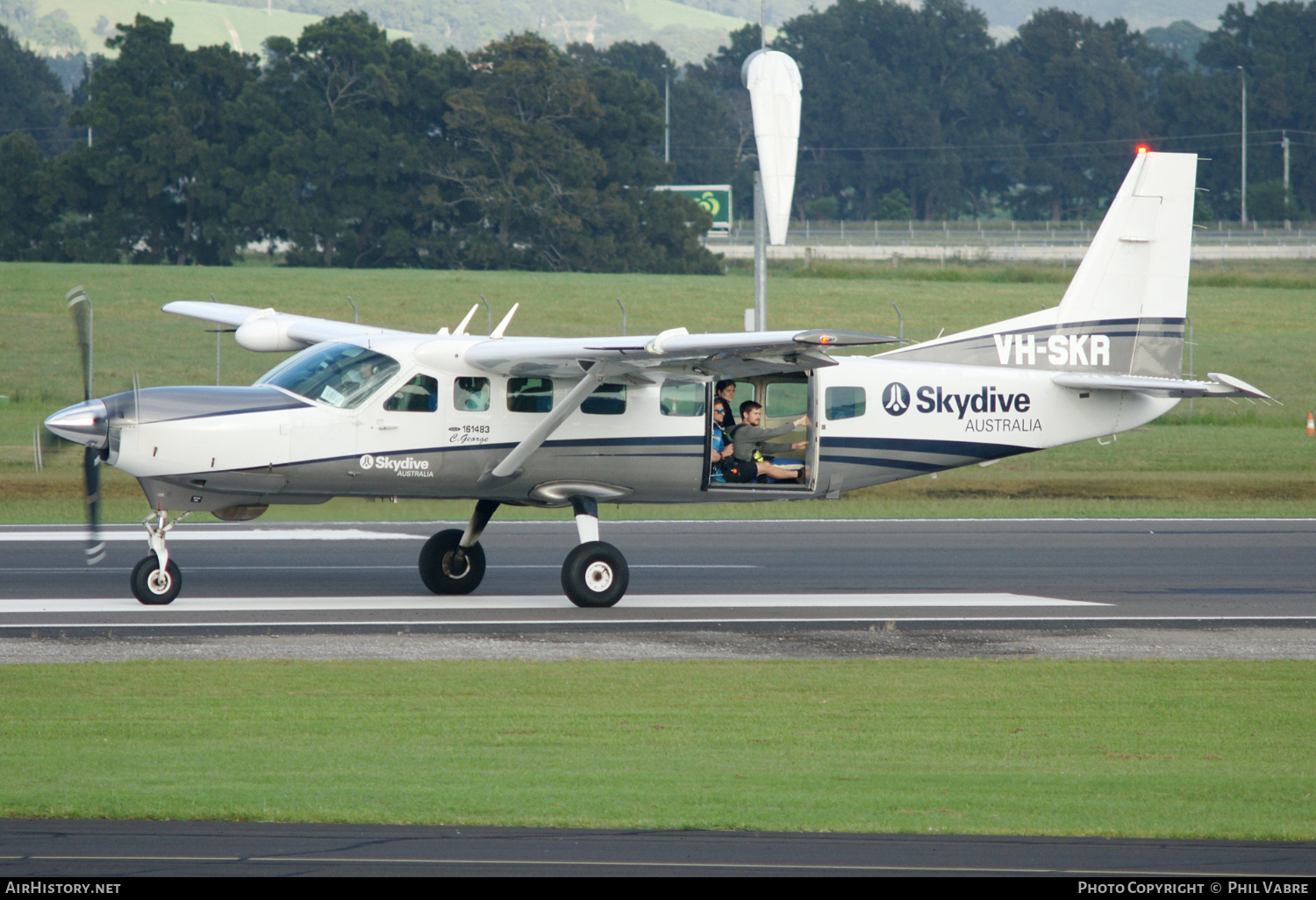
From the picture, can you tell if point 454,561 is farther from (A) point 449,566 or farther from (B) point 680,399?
(B) point 680,399

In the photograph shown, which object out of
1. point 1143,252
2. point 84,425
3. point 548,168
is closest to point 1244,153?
point 548,168

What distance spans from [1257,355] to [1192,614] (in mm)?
28453

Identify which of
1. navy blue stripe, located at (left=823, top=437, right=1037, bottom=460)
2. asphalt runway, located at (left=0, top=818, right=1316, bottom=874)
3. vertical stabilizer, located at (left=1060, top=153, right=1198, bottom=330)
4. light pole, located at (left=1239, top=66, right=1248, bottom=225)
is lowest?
asphalt runway, located at (left=0, top=818, right=1316, bottom=874)

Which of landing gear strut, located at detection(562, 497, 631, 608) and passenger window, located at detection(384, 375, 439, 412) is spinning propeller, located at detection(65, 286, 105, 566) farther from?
landing gear strut, located at detection(562, 497, 631, 608)

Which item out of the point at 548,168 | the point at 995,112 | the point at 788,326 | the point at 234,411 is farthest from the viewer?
the point at 995,112

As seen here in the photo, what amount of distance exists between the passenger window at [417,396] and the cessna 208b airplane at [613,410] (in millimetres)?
17

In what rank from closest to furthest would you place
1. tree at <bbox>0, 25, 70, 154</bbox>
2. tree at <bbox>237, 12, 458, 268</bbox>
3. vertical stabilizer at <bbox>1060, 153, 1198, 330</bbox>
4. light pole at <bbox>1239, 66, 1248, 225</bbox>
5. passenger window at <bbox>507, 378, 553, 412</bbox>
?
passenger window at <bbox>507, 378, 553, 412</bbox>
vertical stabilizer at <bbox>1060, 153, 1198, 330</bbox>
tree at <bbox>237, 12, 458, 268</bbox>
light pole at <bbox>1239, 66, 1248, 225</bbox>
tree at <bbox>0, 25, 70, 154</bbox>

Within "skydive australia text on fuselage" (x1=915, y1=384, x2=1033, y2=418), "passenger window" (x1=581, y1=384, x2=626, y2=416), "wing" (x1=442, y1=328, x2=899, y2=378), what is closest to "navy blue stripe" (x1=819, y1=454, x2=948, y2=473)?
"skydive australia text on fuselage" (x1=915, y1=384, x2=1033, y2=418)

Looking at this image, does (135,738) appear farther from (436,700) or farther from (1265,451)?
(1265,451)

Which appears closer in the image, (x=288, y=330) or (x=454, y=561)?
(x=454, y=561)

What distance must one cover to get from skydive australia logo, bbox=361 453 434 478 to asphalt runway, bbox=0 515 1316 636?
1.37 meters

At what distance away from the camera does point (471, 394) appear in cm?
1462

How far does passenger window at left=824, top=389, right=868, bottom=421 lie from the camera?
15.3 m

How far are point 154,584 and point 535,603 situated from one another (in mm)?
3733
